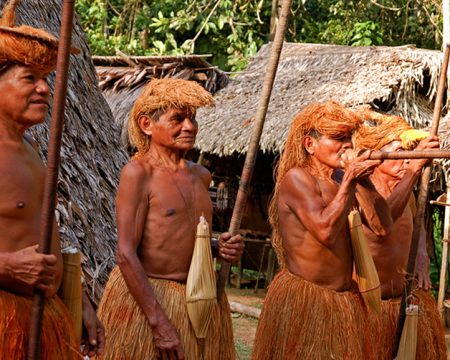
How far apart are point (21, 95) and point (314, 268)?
70.0 inches

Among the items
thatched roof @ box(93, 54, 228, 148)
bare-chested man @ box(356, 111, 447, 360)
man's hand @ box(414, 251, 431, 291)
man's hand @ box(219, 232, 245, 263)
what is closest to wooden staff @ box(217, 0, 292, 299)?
man's hand @ box(219, 232, 245, 263)

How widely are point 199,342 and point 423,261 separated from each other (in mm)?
1789

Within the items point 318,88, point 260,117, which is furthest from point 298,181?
point 318,88

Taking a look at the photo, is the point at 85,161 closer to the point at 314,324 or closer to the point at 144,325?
the point at 314,324

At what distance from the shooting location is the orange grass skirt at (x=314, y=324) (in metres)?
4.18

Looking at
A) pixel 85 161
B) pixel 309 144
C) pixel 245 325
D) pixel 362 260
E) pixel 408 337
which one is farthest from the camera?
pixel 245 325

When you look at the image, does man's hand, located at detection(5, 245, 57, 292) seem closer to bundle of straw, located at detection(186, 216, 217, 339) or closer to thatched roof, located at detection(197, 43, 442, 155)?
bundle of straw, located at detection(186, 216, 217, 339)

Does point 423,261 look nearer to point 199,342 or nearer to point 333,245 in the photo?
point 333,245

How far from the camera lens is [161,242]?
3.72 m

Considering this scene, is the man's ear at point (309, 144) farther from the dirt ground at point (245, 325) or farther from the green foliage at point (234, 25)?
the green foliage at point (234, 25)

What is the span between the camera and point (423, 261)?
5.07 metres

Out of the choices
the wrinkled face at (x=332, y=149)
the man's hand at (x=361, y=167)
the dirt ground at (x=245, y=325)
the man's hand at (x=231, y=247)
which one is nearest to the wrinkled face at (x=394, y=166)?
the wrinkled face at (x=332, y=149)

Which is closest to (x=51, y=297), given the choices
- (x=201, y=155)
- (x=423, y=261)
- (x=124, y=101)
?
(x=423, y=261)

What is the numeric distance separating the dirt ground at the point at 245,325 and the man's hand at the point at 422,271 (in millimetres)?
2434
